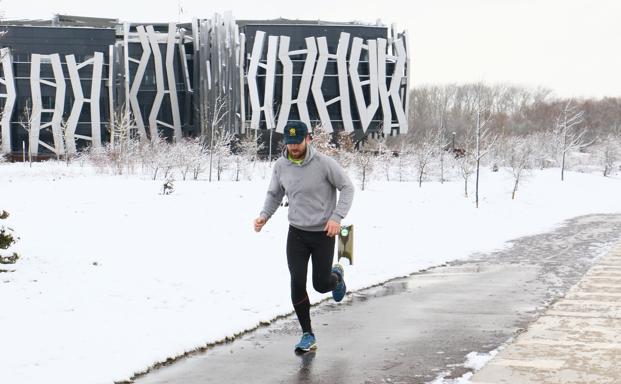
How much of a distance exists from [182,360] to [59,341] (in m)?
1.05

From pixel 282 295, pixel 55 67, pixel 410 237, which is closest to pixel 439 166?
pixel 55 67

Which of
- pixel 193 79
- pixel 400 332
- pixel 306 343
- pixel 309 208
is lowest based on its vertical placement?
pixel 400 332

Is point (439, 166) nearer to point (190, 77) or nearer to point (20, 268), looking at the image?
point (190, 77)

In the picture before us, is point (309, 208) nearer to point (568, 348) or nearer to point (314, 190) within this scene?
point (314, 190)

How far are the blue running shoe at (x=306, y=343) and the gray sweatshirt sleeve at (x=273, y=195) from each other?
3.55 ft

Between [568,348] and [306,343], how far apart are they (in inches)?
84.1

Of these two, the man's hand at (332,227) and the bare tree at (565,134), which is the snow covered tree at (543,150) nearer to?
the bare tree at (565,134)

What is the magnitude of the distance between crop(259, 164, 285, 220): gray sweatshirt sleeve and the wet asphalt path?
1141 mm

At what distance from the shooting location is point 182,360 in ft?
20.8

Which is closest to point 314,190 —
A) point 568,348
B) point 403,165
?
point 568,348

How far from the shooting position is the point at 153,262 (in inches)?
458

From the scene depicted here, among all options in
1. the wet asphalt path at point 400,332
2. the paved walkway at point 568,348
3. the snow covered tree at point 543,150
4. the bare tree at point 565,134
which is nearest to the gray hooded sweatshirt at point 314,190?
the wet asphalt path at point 400,332

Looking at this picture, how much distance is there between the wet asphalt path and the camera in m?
5.87

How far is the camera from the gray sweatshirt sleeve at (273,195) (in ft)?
22.6
